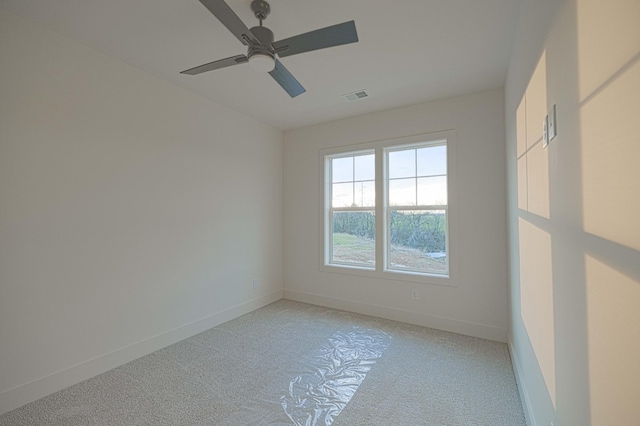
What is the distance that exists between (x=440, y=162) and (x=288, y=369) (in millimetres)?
2909

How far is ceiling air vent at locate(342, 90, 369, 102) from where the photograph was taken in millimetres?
3187

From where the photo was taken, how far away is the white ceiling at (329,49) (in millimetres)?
1915

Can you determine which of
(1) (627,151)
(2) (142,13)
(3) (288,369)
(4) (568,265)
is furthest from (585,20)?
(3) (288,369)

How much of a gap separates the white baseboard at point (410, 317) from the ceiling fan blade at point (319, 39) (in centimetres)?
312

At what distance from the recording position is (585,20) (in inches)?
34.1

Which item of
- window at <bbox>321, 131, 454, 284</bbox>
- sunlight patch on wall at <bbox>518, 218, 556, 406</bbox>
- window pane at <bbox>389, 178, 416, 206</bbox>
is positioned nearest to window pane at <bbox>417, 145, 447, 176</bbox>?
window at <bbox>321, 131, 454, 284</bbox>

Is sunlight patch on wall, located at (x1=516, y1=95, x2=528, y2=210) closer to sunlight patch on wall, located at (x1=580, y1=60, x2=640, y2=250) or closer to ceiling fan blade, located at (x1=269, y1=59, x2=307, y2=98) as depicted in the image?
sunlight patch on wall, located at (x1=580, y1=60, x2=640, y2=250)

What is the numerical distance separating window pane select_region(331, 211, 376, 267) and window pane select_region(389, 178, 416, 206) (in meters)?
0.38

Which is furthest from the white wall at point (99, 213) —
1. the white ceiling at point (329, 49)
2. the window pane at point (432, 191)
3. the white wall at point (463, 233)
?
the window pane at point (432, 191)

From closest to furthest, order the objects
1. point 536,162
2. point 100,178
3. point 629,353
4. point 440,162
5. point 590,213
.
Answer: point 629,353 < point 590,213 < point 536,162 < point 100,178 < point 440,162

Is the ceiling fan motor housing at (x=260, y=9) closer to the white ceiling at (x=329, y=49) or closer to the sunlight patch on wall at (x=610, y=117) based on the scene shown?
the white ceiling at (x=329, y=49)

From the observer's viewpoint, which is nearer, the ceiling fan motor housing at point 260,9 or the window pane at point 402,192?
the ceiling fan motor housing at point 260,9

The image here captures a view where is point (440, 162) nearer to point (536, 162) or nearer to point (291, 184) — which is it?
point (536, 162)

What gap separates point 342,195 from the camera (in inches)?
166
